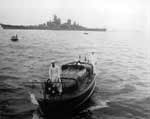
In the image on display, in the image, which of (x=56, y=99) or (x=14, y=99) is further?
(x=14, y=99)

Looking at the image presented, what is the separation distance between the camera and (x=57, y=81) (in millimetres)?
17906

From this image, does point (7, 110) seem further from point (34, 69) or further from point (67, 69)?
point (34, 69)

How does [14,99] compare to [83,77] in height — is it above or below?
below

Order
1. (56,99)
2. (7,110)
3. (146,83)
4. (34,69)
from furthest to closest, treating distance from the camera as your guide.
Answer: (34,69), (146,83), (7,110), (56,99)

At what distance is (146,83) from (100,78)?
26.2ft

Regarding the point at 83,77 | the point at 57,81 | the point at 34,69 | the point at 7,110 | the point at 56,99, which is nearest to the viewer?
the point at 56,99

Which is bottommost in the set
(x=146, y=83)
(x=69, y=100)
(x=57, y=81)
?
(x=146, y=83)

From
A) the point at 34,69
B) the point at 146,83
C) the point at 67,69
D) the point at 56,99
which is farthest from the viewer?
the point at 34,69

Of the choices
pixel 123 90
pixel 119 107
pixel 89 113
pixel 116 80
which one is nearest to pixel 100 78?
pixel 116 80

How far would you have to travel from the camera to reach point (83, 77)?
71.8ft

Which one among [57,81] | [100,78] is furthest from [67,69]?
[100,78]

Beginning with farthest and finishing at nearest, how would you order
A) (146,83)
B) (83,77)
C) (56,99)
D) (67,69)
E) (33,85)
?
(146,83) → (33,85) → (67,69) → (83,77) → (56,99)

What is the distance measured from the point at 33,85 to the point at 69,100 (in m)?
12.6

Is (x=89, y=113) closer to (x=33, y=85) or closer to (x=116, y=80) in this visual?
(x=33, y=85)
